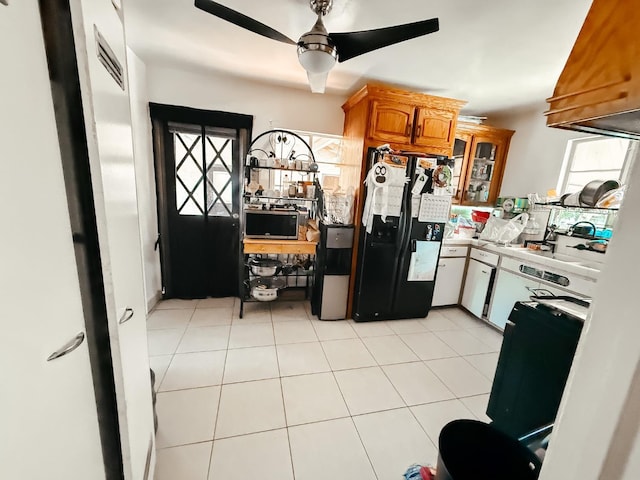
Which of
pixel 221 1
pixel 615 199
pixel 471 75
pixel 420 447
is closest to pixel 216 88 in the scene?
pixel 221 1

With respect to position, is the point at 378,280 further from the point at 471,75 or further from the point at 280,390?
the point at 471,75

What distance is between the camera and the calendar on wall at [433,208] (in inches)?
105

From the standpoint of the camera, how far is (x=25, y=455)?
52cm

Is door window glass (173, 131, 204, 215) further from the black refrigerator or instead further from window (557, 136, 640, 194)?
window (557, 136, 640, 194)

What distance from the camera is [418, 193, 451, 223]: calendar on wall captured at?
267cm

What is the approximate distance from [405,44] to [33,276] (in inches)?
93.9

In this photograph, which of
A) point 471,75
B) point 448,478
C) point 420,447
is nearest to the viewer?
point 448,478

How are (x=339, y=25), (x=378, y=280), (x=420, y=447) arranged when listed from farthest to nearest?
(x=378, y=280)
(x=339, y=25)
(x=420, y=447)

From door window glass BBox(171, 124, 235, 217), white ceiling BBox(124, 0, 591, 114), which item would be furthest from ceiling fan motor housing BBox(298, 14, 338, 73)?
door window glass BBox(171, 124, 235, 217)

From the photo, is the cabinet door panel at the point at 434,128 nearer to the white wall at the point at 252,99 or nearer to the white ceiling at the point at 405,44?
the white ceiling at the point at 405,44

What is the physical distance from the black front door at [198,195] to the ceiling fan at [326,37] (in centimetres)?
156

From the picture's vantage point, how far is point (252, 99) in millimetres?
2893

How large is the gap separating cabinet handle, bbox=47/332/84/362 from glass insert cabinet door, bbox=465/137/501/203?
3890mm

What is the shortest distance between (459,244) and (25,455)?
11.4 feet
